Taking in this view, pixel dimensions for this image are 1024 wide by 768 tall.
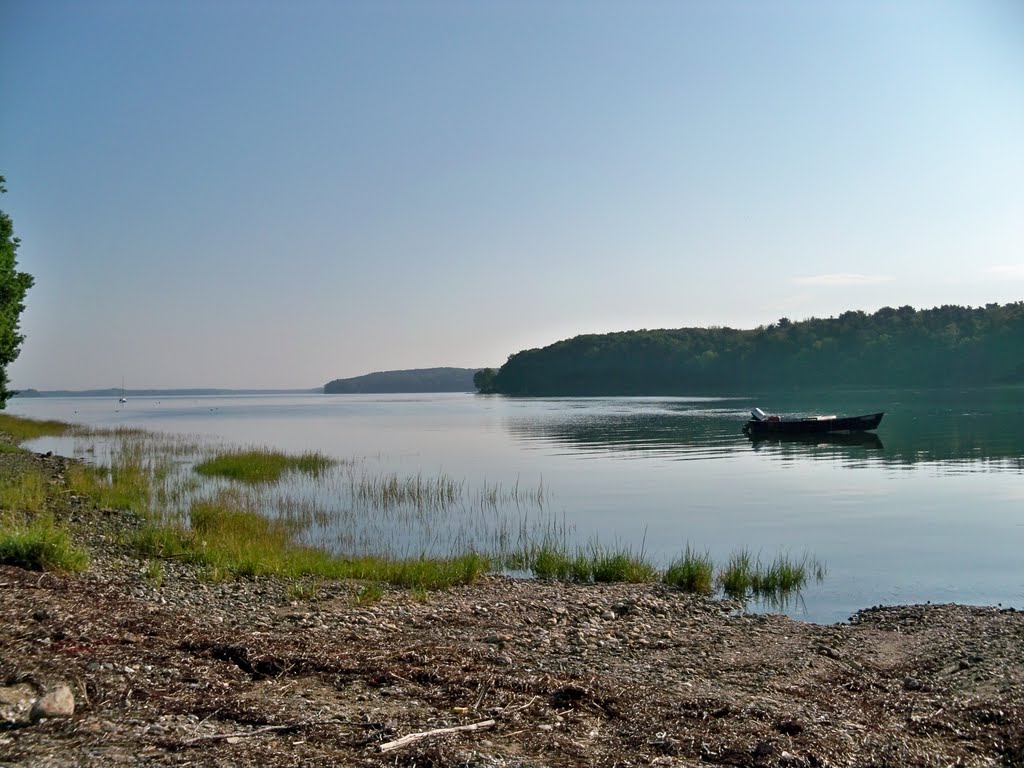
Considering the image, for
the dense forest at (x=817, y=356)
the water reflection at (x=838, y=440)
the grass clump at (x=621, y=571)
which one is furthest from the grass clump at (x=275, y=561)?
the dense forest at (x=817, y=356)

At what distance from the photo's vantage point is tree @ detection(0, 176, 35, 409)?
34844mm

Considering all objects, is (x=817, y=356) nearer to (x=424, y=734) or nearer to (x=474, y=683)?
(x=474, y=683)

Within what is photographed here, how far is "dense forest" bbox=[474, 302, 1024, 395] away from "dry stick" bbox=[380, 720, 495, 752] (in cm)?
14727

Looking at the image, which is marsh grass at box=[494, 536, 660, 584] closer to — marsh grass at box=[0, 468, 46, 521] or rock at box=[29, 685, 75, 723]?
marsh grass at box=[0, 468, 46, 521]

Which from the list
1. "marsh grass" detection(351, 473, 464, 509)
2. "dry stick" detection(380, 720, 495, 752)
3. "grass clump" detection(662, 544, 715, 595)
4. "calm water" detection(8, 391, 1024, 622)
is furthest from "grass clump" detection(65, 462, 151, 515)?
"dry stick" detection(380, 720, 495, 752)

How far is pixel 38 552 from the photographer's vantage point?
11078mm

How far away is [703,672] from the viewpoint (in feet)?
29.2

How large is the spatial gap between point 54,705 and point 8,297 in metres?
37.3

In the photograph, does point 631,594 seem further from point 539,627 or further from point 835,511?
point 835,511

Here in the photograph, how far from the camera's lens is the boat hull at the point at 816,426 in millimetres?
51225

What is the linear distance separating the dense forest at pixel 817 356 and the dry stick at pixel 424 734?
14727 centimetres

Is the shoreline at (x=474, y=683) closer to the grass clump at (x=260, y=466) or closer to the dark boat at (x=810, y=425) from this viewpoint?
the grass clump at (x=260, y=466)

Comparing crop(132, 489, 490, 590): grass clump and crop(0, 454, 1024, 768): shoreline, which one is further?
crop(132, 489, 490, 590): grass clump

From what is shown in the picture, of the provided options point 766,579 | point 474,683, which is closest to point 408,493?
point 766,579
